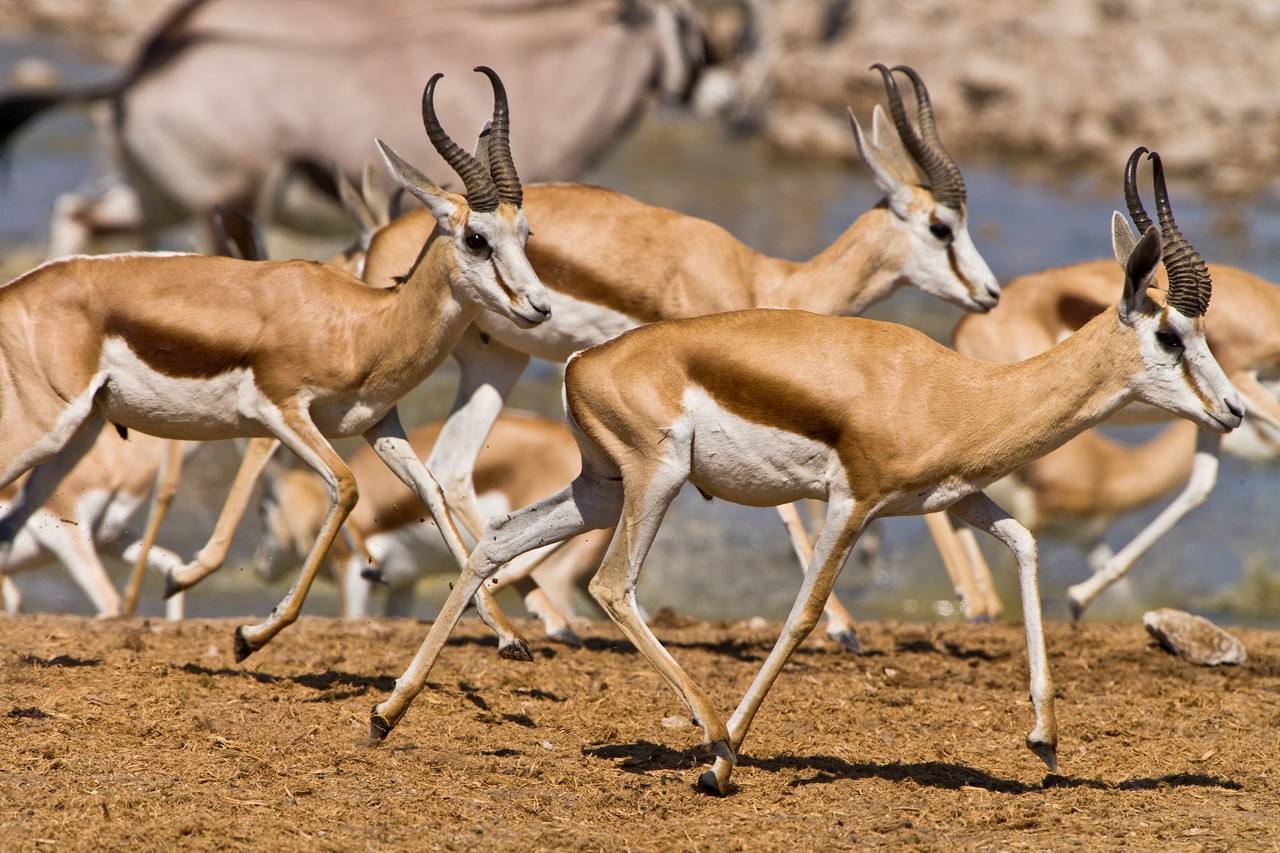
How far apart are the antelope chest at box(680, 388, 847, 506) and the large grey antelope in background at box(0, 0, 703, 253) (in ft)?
24.9

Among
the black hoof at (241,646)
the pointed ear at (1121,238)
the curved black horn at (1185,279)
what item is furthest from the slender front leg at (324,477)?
the curved black horn at (1185,279)

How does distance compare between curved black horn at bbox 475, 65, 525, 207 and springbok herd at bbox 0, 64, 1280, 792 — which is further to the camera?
curved black horn at bbox 475, 65, 525, 207

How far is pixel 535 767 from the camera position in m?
6.10

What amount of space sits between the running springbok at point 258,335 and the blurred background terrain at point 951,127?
871cm

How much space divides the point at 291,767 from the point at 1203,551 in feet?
32.1

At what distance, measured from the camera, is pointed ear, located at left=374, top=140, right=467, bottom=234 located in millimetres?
6660

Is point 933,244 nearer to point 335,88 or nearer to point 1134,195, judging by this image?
point 1134,195

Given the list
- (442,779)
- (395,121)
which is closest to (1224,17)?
(395,121)

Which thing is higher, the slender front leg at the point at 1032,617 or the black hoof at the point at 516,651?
the slender front leg at the point at 1032,617

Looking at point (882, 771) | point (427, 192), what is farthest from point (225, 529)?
point (882, 771)

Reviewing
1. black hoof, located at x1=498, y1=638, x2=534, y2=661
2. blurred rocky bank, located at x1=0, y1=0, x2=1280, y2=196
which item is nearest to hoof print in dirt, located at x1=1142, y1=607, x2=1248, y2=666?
black hoof, located at x1=498, y1=638, x2=534, y2=661

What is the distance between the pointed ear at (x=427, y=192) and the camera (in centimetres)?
666

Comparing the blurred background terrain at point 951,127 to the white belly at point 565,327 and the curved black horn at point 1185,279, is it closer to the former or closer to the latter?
the white belly at point 565,327

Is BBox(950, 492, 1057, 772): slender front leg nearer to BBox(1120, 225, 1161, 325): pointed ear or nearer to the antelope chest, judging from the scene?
the antelope chest
